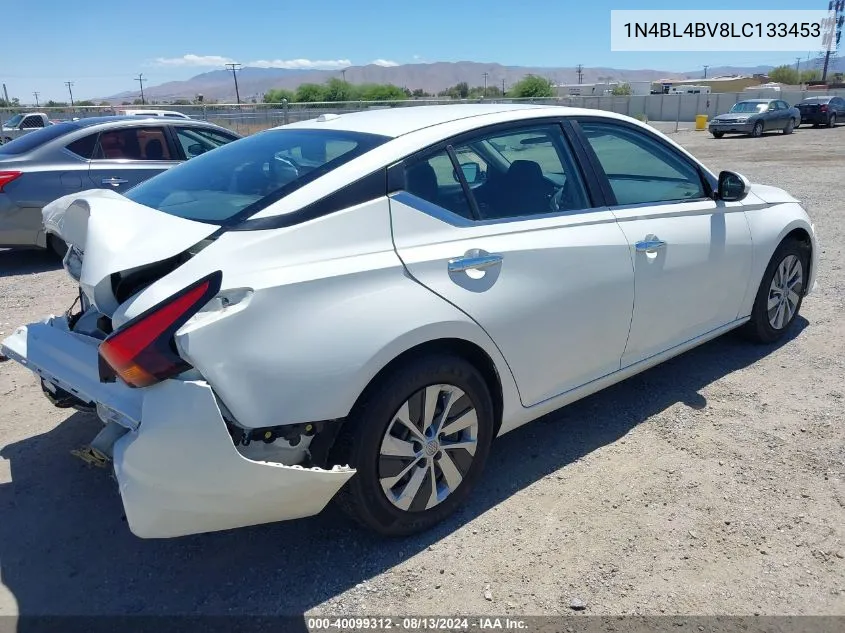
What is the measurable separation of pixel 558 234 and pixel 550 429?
122cm

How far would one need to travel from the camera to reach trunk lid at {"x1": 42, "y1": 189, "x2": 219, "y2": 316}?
7.81 ft

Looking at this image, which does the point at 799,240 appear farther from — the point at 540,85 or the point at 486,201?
the point at 540,85

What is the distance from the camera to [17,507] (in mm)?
3117

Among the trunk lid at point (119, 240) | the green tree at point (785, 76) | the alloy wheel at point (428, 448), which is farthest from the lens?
the green tree at point (785, 76)

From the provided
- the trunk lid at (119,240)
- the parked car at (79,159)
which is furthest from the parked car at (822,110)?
the trunk lid at (119,240)

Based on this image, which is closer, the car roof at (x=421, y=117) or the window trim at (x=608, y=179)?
the car roof at (x=421, y=117)

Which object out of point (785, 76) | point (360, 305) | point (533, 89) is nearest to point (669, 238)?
point (360, 305)

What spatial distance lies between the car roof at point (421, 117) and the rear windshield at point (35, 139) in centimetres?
507

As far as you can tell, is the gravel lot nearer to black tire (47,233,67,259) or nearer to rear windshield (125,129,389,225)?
rear windshield (125,129,389,225)

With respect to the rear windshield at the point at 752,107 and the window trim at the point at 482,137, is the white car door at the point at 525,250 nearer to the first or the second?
the window trim at the point at 482,137

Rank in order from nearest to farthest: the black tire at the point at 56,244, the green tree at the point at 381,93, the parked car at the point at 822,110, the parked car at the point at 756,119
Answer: the black tire at the point at 56,244 < the parked car at the point at 756,119 < the parked car at the point at 822,110 < the green tree at the point at 381,93

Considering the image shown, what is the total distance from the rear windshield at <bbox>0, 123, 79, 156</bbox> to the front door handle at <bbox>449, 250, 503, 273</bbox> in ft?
21.1

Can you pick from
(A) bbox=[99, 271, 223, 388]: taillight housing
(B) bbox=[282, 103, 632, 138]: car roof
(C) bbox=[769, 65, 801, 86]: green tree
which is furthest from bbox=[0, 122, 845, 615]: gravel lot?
(C) bbox=[769, 65, 801, 86]: green tree

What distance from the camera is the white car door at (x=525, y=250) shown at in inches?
108
